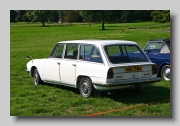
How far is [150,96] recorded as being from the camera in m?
8.32

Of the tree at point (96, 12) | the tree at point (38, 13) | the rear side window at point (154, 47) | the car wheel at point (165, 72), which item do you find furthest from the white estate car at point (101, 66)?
the rear side window at point (154, 47)

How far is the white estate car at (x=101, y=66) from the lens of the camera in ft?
24.5

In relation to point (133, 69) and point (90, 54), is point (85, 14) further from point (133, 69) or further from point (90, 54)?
point (133, 69)

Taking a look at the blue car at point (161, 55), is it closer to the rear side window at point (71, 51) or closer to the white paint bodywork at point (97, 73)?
the white paint bodywork at point (97, 73)

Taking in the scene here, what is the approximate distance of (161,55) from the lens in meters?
10.9

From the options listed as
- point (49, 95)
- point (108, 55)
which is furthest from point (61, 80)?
point (108, 55)

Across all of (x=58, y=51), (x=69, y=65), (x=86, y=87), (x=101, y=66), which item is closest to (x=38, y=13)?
(x=58, y=51)

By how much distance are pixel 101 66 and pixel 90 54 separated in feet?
2.36

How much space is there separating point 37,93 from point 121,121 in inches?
132

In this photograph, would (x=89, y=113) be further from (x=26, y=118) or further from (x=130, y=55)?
(x=130, y=55)

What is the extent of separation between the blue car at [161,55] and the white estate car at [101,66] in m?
2.55

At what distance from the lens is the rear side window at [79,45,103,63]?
7822mm

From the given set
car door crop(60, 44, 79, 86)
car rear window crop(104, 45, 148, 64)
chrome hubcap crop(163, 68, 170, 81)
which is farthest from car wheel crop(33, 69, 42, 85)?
chrome hubcap crop(163, 68, 170, 81)

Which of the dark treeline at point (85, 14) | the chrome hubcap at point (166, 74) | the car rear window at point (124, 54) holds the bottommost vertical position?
the chrome hubcap at point (166, 74)
